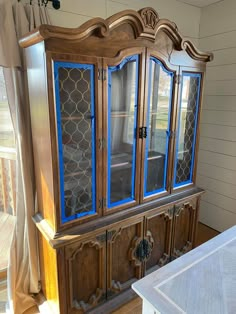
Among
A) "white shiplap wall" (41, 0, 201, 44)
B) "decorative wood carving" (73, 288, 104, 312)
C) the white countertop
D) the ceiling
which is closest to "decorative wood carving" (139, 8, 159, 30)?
"white shiplap wall" (41, 0, 201, 44)

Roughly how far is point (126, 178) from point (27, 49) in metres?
1.09

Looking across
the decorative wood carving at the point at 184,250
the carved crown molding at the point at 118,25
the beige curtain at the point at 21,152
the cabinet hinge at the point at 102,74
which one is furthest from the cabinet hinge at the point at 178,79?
the decorative wood carving at the point at 184,250

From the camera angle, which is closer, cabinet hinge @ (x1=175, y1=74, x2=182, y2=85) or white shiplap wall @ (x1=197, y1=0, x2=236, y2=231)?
cabinet hinge @ (x1=175, y1=74, x2=182, y2=85)

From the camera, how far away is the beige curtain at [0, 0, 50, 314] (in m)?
1.55

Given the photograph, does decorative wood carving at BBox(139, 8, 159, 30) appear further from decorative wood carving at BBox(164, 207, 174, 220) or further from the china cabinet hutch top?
decorative wood carving at BBox(164, 207, 174, 220)

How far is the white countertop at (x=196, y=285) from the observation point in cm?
92

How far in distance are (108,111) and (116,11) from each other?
1.05m

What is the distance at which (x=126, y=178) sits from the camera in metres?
1.86

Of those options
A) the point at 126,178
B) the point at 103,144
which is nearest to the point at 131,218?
the point at 126,178

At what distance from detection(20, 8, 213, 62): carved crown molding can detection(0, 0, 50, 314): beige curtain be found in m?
0.15

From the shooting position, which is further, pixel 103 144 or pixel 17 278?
pixel 17 278

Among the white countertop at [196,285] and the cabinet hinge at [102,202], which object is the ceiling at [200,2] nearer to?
the cabinet hinge at [102,202]

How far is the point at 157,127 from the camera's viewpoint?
6.42ft

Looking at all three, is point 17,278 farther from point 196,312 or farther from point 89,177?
point 196,312
